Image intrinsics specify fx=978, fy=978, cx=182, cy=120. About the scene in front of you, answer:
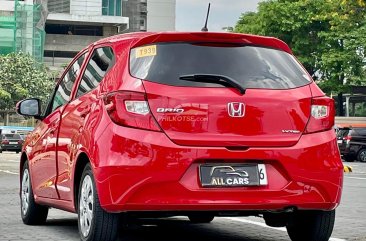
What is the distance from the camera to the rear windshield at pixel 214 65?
7066 millimetres

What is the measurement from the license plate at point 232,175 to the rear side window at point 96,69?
128cm

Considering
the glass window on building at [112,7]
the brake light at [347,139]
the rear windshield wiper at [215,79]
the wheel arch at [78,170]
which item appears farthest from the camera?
the glass window on building at [112,7]

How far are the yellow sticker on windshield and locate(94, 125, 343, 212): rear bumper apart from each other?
0.66 metres

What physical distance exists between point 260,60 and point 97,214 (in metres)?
1.67

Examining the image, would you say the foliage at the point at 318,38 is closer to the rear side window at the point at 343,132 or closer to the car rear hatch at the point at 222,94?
the rear side window at the point at 343,132

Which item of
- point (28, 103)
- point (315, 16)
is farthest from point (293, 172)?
point (315, 16)

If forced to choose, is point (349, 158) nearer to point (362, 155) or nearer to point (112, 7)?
point (362, 155)

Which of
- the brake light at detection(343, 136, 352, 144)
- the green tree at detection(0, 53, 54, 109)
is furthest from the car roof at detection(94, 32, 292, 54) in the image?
the green tree at detection(0, 53, 54, 109)

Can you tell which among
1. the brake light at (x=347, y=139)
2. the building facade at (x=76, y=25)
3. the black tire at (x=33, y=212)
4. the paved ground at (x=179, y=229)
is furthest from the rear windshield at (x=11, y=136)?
the building facade at (x=76, y=25)

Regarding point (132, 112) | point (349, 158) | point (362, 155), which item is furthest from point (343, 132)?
point (132, 112)

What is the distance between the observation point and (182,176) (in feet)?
22.2

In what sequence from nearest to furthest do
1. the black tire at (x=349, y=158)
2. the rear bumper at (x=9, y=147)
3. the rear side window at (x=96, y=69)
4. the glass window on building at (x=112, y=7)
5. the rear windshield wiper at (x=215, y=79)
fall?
the rear windshield wiper at (x=215, y=79) → the rear side window at (x=96, y=69) → the black tire at (x=349, y=158) → the rear bumper at (x=9, y=147) → the glass window on building at (x=112, y=7)

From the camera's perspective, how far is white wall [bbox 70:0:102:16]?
123 m

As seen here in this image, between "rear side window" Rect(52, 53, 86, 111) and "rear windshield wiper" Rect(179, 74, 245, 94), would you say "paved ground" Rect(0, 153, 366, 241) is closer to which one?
"rear side window" Rect(52, 53, 86, 111)
